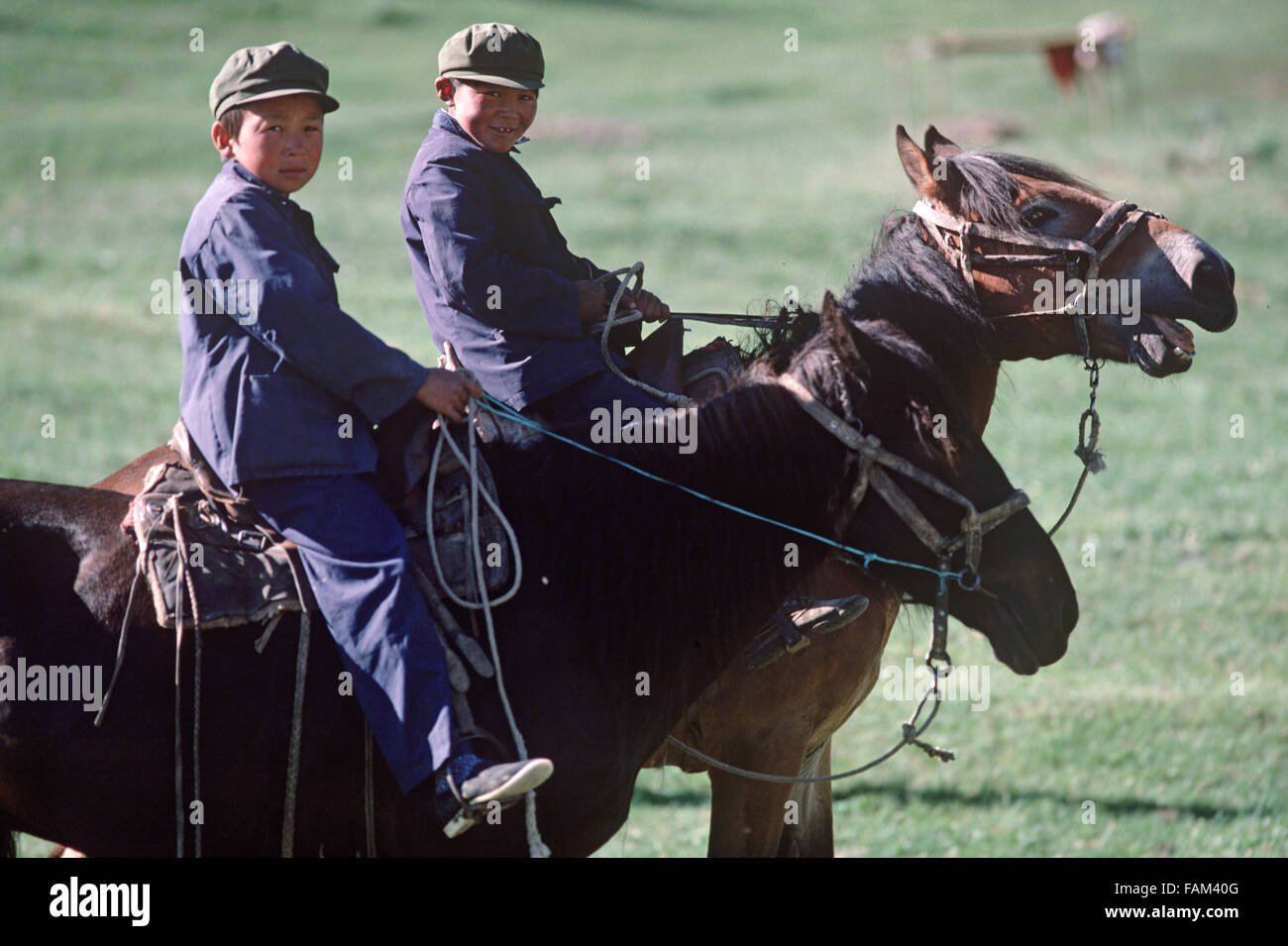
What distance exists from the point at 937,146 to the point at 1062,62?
32857 millimetres

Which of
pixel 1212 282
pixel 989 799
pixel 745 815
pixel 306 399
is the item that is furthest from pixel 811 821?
pixel 306 399

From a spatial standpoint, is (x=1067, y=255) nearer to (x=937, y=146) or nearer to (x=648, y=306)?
(x=937, y=146)

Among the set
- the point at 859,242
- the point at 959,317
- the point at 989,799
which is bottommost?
the point at 989,799

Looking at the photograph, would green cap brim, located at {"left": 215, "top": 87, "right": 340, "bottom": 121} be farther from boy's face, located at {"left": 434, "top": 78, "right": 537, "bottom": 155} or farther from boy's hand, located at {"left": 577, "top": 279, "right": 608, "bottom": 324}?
boy's hand, located at {"left": 577, "top": 279, "right": 608, "bottom": 324}

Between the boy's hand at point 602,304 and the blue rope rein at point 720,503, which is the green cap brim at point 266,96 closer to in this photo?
the blue rope rein at point 720,503

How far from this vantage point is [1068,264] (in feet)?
16.4

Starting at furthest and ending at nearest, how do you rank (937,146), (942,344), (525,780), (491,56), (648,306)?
(937,146) → (648,306) → (942,344) → (491,56) → (525,780)

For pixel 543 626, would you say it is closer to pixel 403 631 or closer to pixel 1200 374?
pixel 403 631

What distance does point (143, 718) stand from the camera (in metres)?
3.83

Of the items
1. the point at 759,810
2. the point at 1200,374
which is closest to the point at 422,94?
the point at 1200,374

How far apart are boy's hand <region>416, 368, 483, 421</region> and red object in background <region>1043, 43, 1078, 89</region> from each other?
34.4 meters

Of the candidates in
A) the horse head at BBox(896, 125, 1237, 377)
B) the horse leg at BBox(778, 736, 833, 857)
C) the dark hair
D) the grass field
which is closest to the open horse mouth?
the horse head at BBox(896, 125, 1237, 377)

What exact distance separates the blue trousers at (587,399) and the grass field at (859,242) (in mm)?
1307
